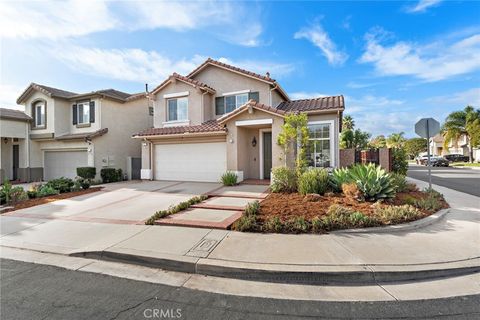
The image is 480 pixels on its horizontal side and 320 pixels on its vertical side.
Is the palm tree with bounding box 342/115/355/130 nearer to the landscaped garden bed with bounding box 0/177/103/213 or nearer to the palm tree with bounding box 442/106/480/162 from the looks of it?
the palm tree with bounding box 442/106/480/162

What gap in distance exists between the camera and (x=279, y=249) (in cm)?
462

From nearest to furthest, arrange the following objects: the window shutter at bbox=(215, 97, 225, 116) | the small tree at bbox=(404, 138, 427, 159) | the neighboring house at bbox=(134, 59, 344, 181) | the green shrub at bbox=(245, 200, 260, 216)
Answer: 1. the green shrub at bbox=(245, 200, 260, 216)
2. the neighboring house at bbox=(134, 59, 344, 181)
3. the window shutter at bbox=(215, 97, 225, 116)
4. the small tree at bbox=(404, 138, 427, 159)

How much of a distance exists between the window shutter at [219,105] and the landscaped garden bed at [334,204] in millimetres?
7012

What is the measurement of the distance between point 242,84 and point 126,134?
32.2 ft

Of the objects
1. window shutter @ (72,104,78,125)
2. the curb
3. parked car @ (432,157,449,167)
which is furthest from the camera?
parked car @ (432,157,449,167)

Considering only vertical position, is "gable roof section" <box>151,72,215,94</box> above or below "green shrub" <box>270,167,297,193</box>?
above

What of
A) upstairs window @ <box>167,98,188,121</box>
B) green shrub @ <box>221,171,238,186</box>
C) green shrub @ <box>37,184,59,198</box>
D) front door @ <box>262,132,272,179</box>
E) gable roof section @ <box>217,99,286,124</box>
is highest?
upstairs window @ <box>167,98,188,121</box>

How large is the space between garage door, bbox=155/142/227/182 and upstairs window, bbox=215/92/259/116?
→ 254cm

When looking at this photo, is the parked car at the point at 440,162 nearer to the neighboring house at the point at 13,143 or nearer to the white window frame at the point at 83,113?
the white window frame at the point at 83,113

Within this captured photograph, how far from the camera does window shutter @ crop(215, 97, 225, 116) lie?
15.1m

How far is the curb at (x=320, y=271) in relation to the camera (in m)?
3.73

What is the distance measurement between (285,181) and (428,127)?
5542mm

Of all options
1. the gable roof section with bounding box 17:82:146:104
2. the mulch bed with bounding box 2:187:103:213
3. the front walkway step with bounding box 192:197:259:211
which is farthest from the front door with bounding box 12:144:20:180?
the front walkway step with bounding box 192:197:259:211

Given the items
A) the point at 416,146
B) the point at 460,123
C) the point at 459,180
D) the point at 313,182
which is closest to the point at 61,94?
the point at 313,182
